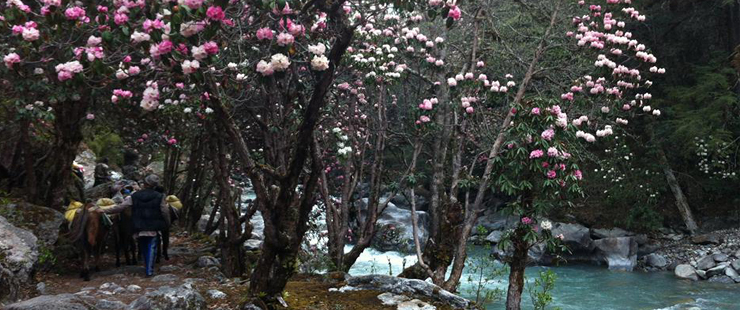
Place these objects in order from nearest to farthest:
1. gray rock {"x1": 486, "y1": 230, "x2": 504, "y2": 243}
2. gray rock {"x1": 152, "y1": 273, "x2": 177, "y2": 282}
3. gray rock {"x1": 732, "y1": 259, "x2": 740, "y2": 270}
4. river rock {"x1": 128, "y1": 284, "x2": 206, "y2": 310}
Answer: river rock {"x1": 128, "y1": 284, "x2": 206, "y2": 310} → gray rock {"x1": 152, "y1": 273, "x2": 177, "y2": 282} → gray rock {"x1": 732, "y1": 259, "x2": 740, "y2": 270} → gray rock {"x1": 486, "y1": 230, "x2": 504, "y2": 243}

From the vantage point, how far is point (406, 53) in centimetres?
1053

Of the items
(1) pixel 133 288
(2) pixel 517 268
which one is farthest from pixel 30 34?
(2) pixel 517 268

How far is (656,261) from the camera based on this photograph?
18094 millimetres

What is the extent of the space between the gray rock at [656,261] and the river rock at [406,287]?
14052 millimetres

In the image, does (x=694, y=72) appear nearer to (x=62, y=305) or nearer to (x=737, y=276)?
(x=737, y=276)

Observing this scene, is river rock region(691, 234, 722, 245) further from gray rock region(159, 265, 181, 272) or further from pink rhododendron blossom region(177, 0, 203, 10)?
pink rhododendron blossom region(177, 0, 203, 10)

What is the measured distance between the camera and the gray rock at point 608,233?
1986 centimetres

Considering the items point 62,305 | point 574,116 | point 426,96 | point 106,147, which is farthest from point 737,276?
point 106,147

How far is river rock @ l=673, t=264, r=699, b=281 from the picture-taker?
16461 millimetres

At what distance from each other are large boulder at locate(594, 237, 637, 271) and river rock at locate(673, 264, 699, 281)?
1.41m

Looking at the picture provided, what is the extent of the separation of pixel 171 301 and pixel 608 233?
1742 cm

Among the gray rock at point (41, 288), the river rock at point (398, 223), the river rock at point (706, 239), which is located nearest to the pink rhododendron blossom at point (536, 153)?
the gray rock at point (41, 288)

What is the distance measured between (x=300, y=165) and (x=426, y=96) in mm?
7135

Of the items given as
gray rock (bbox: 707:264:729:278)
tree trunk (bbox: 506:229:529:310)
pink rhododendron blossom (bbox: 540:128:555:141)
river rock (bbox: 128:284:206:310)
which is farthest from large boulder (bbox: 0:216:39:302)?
gray rock (bbox: 707:264:729:278)
